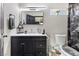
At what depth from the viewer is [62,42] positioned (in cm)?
188

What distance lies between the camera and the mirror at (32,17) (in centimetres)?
210

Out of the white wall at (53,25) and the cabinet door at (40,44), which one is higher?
the white wall at (53,25)

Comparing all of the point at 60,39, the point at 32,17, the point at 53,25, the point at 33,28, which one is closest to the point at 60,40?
the point at 60,39

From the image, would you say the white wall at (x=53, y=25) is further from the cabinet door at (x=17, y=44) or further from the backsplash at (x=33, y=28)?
the cabinet door at (x=17, y=44)

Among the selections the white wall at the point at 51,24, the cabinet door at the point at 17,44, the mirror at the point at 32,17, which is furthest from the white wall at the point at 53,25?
the cabinet door at the point at 17,44

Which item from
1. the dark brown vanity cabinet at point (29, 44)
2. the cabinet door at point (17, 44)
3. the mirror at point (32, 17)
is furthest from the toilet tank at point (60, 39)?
the cabinet door at point (17, 44)

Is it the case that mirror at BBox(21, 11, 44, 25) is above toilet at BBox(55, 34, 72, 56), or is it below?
above

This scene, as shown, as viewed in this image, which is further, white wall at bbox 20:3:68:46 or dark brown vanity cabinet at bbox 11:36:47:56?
dark brown vanity cabinet at bbox 11:36:47:56

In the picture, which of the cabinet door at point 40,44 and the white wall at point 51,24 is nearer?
the white wall at point 51,24

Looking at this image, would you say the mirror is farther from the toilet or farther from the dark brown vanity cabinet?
the toilet

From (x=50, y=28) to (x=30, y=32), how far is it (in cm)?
33

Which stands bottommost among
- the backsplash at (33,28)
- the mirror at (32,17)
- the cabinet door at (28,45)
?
the cabinet door at (28,45)

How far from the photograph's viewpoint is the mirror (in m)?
2.10

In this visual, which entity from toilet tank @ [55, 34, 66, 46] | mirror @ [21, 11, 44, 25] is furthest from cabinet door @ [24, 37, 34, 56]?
toilet tank @ [55, 34, 66, 46]
